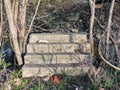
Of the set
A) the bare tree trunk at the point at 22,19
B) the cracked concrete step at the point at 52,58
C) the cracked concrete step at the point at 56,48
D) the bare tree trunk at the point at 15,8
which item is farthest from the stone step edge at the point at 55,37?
the bare tree trunk at the point at 15,8

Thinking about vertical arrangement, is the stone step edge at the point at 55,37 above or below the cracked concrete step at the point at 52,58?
above

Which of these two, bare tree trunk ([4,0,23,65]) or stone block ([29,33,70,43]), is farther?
stone block ([29,33,70,43])

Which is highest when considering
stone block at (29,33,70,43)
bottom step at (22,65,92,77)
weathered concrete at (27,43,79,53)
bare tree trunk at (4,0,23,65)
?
bare tree trunk at (4,0,23,65)

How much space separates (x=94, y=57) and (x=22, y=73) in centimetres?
131

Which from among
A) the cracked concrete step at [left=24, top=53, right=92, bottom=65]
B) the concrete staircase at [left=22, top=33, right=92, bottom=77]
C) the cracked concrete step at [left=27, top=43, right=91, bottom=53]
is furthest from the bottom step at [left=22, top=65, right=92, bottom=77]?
the cracked concrete step at [left=27, top=43, right=91, bottom=53]

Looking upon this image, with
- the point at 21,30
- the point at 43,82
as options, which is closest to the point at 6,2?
the point at 21,30

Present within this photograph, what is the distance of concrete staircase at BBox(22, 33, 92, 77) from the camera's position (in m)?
5.56

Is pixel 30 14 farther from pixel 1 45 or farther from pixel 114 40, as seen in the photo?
pixel 114 40

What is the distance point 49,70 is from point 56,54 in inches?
18.5

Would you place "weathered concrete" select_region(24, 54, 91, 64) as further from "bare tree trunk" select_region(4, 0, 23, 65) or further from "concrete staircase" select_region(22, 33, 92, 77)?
"bare tree trunk" select_region(4, 0, 23, 65)

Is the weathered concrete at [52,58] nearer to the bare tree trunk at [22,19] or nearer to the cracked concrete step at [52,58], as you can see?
the cracked concrete step at [52,58]

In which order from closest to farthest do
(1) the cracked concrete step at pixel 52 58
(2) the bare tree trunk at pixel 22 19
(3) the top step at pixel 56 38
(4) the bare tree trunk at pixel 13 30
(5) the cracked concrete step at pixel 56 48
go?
(4) the bare tree trunk at pixel 13 30 < (2) the bare tree trunk at pixel 22 19 < (1) the cracked concrete step at pixel 52 58 < (5) the cracked concrete step at pixel 56 48 < (3) the top step at pixel 56 38

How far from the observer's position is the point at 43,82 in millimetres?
5344

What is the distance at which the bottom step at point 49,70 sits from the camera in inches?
217
